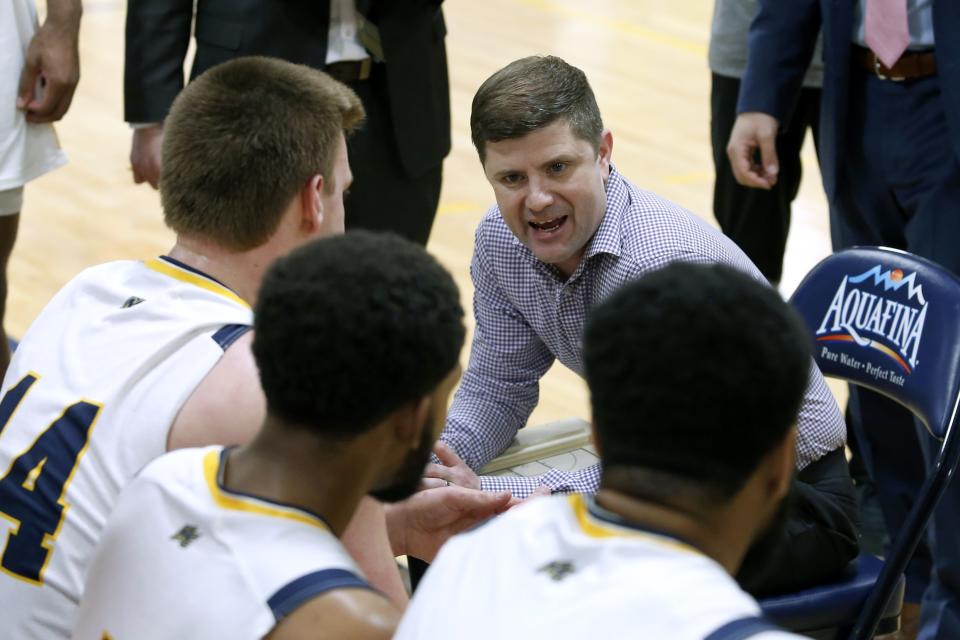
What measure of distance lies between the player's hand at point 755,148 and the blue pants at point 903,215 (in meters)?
0.22

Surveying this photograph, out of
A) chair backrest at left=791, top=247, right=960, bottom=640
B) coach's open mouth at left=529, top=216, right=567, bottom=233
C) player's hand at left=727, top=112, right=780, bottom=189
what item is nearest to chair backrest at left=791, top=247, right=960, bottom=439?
chair backrest at left=791, top=247, right=960, bottom=640

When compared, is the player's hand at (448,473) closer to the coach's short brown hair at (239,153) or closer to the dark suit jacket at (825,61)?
the coach's short brown hair at (239,153)

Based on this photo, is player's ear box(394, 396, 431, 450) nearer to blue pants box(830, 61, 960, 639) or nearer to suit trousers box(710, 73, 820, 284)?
blue pants box(830, 61, 960, 639)

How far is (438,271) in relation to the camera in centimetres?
158

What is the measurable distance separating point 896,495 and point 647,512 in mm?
2176

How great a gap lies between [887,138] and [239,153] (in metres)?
1.80

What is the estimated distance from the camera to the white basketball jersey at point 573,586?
4.17ft

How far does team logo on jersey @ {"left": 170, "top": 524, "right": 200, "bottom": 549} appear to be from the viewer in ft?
4.94

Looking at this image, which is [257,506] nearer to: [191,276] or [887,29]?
[191,276]

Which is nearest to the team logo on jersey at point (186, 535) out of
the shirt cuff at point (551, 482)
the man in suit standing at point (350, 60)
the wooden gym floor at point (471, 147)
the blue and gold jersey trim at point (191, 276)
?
the blue and gold jersey trim at point (191, 276)

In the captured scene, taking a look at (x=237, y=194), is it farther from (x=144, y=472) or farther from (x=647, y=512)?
(x=647, y=512)

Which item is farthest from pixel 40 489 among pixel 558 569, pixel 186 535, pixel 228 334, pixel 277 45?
pixel 277 45

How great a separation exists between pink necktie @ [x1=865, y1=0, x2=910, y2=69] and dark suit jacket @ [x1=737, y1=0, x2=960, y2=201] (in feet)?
0.26

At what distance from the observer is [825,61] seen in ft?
11.3
